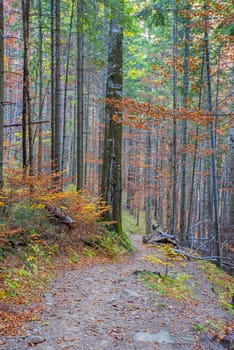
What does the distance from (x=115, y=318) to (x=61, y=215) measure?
381 cm

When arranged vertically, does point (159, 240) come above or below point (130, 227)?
above

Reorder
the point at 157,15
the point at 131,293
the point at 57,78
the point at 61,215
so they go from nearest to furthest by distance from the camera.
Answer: the point at 131,293 < the point at 61,215 < the point at 57,78 < the point at 157,15

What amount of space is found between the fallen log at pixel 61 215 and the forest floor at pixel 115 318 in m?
1.56

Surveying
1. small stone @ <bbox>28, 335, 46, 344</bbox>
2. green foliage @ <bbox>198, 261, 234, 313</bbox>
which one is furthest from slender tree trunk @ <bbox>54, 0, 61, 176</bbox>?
small stone @ <bbox>28, 335, 46, 344</bbox>

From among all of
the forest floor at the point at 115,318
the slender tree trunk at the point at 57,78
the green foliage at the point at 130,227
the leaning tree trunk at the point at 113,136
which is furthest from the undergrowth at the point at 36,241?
the green foliage at the point at 130,227

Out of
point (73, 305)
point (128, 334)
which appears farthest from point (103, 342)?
point (73, 305)

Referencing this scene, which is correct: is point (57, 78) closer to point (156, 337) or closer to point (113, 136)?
point (113, 136)

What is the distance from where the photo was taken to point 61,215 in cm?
752

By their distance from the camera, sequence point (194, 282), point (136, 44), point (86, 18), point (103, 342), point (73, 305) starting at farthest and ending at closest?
point (136, 44), point (86, 18), point (194, 282), point (73, 305), point (103, 342)

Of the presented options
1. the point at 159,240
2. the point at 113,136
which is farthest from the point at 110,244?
the point at 159,240

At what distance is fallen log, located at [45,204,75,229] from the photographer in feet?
24.2

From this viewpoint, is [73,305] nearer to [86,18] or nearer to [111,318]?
[111,318]

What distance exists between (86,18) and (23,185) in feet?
16.3

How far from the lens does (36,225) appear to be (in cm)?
667
